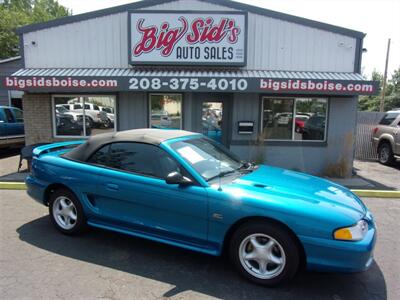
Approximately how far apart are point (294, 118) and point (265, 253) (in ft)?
22.5

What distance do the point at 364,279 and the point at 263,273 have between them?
→ 3.80 feet

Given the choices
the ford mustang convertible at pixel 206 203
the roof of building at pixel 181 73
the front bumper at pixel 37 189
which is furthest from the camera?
the roof of building at pixel 181 73

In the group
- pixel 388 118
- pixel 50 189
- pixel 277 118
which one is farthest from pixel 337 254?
pixel 388 118

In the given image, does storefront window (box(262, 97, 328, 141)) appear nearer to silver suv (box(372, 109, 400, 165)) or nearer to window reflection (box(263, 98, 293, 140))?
window reflection (box(263, 98, 293, 140))

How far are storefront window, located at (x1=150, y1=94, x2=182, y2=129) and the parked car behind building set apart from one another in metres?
5.85

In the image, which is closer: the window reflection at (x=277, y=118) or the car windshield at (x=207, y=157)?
the car windshield at (x=207, y=157)

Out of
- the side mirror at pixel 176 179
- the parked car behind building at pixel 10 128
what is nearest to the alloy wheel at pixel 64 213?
the side mirror at pixel 176 179

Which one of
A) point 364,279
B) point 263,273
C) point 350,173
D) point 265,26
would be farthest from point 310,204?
point 265,26

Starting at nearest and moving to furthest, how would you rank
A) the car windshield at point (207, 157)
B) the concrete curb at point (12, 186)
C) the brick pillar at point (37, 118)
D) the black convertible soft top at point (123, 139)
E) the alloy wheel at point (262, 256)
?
the alloy wheel at point (262, 256), the car windshield at point (207, 157), the black convertible soft top at point (123, 139), the concrete curb at point (12, 186), the brick pillar at point (37, 118)

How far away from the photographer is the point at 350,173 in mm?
8773

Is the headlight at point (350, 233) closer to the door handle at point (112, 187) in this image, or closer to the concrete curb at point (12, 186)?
the door handle at point (112, 187)

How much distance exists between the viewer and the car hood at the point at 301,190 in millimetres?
3121

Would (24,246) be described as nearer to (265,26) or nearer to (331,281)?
(331,281)

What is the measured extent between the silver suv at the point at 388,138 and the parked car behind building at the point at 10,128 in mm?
13691
